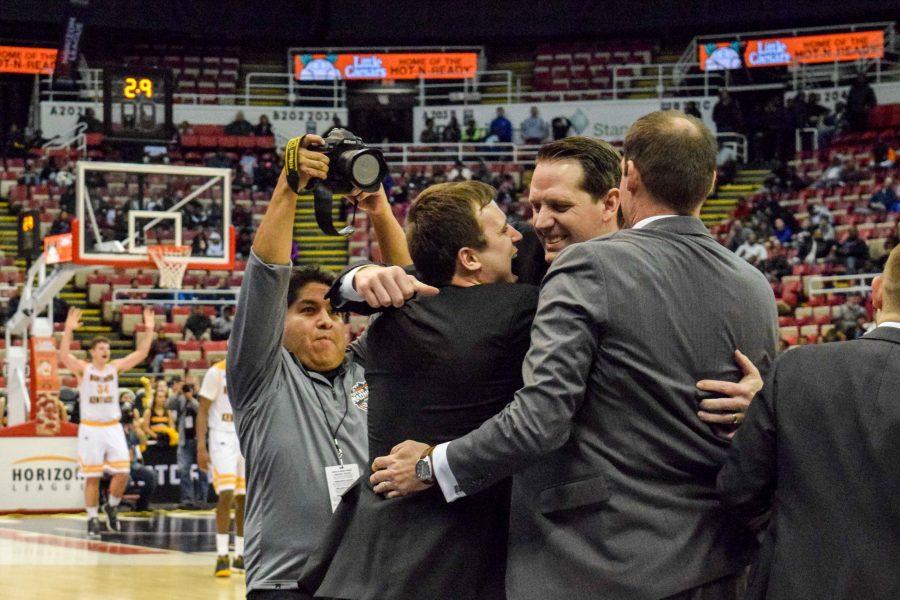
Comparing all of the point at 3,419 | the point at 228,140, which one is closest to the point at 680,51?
the point at 228,140

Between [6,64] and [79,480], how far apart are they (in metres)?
16.6

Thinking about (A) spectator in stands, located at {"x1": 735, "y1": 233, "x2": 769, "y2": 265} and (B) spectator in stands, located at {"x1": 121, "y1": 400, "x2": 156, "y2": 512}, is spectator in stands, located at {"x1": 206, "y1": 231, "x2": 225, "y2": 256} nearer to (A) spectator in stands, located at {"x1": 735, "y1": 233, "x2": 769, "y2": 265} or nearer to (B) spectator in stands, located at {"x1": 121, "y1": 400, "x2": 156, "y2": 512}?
(B) spectator in stands, located at {"x1": 121, "y1": 400, "x2": 156, "y2": 512}

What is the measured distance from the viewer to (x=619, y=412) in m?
2.82

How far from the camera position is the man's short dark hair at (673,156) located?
9.64 ft

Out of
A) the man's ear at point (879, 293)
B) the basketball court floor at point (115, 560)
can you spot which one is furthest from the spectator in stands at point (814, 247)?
the man's ear at point (879, 293)

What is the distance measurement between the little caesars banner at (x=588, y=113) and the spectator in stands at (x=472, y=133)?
0.27m

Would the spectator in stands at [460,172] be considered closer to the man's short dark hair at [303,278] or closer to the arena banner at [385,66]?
the arena banner at [385,66]

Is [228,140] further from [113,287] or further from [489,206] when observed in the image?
Answer: [489,206]

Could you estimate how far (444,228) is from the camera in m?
3.00

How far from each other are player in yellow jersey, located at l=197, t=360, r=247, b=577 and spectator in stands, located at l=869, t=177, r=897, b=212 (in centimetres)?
1536

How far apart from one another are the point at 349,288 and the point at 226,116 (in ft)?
88.0

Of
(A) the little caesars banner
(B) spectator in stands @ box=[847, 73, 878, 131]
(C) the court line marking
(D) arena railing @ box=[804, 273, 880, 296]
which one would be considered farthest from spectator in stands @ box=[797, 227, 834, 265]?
(C) the court line marking

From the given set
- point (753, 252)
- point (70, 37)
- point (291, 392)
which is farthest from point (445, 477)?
point (70, 37)

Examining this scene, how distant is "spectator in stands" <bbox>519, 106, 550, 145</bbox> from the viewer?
2830cm
